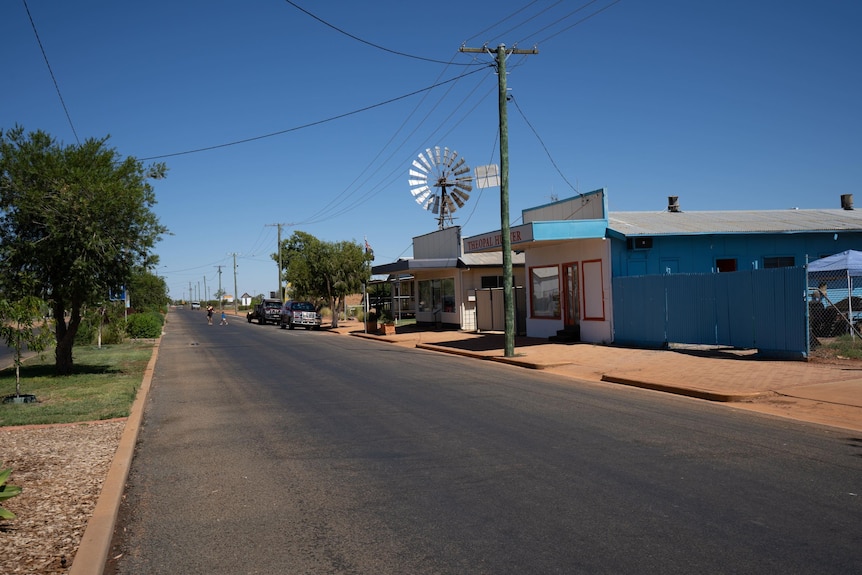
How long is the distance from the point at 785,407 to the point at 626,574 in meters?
7.66

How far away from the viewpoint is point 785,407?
36.2 ft

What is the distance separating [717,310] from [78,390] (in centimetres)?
1470

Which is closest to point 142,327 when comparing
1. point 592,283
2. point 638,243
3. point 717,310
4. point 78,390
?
point 78,390

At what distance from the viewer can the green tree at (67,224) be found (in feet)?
53.7

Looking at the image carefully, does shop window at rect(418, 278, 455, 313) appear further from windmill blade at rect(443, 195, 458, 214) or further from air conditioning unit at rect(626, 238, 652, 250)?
air conditioning unit at rect(626, 238, 652, 250)

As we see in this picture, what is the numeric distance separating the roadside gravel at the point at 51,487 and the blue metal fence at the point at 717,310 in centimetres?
1335

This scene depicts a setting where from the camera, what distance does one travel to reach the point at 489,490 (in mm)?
6648

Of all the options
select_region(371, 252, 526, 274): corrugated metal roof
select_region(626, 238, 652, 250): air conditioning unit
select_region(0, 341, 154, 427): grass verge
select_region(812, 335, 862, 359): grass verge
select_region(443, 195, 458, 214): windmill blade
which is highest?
select_region(443, 195, 458, 214): windmill blade

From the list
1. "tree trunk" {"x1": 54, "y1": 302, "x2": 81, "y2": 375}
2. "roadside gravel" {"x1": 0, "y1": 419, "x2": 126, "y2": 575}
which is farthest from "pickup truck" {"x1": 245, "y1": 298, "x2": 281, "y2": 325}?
"roadside gravel" {"x1": 0, "y1": 419, "x2": 126, "y2": 575}

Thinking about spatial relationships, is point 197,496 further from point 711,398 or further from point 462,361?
point 462,361

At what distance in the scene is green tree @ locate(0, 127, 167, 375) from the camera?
53.7ft

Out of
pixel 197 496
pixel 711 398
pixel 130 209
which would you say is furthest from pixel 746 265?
pixel 197 496

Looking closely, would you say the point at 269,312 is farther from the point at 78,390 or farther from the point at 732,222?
the point at 78,390

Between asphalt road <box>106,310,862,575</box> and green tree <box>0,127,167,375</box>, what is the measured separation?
6261mm
